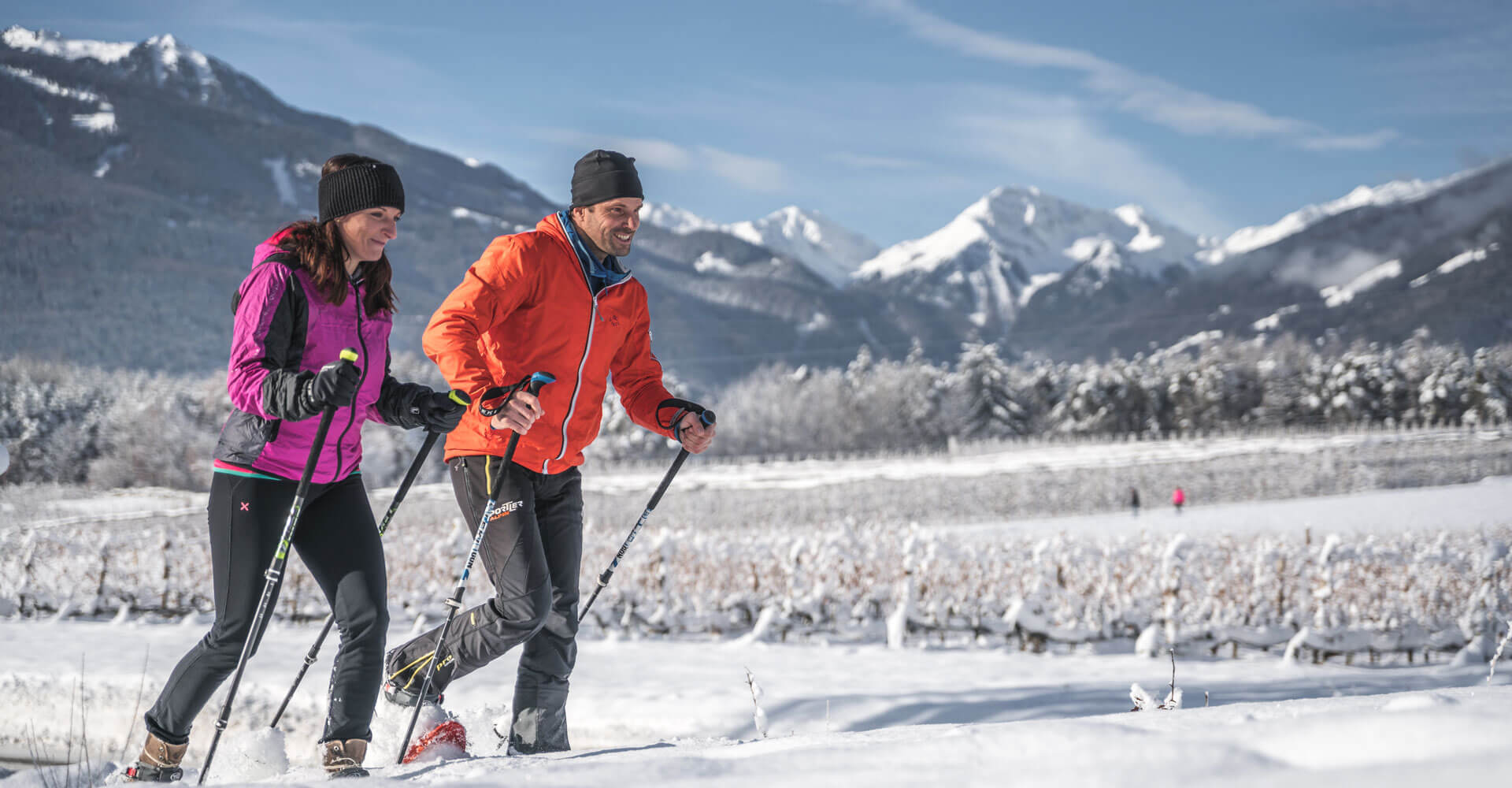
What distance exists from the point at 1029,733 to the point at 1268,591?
7274 mm

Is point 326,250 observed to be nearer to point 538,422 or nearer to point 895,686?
point 538,422

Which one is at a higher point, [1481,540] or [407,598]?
[1481,540]

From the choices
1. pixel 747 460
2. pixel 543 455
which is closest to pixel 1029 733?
pixel 543 455

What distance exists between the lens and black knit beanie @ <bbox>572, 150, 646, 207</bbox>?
338 cm

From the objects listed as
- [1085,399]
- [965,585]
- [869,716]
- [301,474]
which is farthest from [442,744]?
[1085,399]

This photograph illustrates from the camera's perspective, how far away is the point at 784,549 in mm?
8828

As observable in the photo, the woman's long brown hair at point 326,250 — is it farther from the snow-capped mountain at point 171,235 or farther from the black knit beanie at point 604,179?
the snow-capped mountain at point 171,235

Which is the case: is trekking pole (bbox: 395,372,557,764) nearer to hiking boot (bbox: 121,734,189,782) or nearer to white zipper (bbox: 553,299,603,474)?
white zipper (bbox: 553,299,603,474)

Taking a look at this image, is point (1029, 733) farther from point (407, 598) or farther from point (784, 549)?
point (407, 598)

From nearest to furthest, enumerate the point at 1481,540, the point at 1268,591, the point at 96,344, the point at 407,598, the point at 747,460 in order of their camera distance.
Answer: the point at 1268,591, the point at 1481,540, the point at 407,598, the point at 747,460, the point at 96,344

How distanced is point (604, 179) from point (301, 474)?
4.36 ft

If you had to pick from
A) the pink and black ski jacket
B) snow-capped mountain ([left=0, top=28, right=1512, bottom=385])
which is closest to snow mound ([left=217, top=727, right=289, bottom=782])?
the pink and black ski jacket

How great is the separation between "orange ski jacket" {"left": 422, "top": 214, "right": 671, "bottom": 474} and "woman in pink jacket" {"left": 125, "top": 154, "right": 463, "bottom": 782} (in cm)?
25

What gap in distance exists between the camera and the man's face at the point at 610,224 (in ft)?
11.1
